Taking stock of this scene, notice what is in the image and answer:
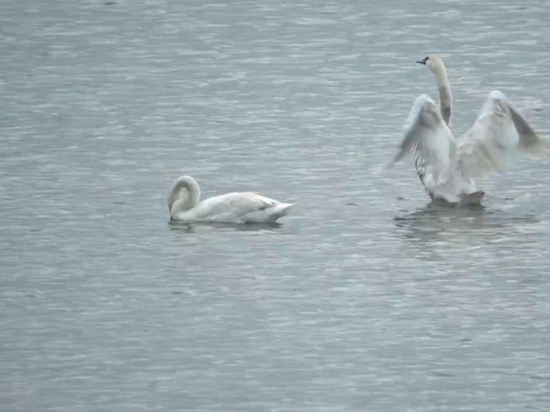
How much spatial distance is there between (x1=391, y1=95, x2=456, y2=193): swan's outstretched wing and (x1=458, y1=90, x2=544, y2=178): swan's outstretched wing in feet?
0.52

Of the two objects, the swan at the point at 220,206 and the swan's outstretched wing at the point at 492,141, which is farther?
the swan's outstretched wing at the point at 492,141

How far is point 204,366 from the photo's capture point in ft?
36.3

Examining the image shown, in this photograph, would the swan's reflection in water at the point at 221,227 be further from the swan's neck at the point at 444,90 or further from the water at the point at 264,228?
the swan's neck at the point at 444,90

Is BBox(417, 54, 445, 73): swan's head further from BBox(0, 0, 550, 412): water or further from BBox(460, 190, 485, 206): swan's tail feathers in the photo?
BBox(460, 190, 485, 206): swan's tail feathers

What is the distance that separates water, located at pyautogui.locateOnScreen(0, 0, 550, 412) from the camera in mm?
10914

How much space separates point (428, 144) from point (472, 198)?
1.67ft

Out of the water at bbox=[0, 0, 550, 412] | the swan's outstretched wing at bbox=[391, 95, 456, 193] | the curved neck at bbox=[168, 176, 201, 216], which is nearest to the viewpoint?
the water at bbox=[0, 0, 550, 412]

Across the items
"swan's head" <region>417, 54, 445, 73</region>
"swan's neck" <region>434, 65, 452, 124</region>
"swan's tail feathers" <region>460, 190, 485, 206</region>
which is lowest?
"swan's tail feathers" <region>460, 190, 485, 206</region>

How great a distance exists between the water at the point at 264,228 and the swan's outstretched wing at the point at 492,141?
0.85ft

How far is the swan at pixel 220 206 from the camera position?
1455 cm

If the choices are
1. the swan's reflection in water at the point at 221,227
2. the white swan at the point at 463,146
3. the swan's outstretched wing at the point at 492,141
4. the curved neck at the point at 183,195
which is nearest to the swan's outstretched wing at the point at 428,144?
the white swan at the point at 463,146

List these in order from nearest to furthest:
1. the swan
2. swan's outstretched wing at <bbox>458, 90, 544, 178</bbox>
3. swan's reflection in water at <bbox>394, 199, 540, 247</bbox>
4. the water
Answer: the water, swan's reflection in water at <bbox>394, 199, 540, 247</bbox>, the swan, swan's outstretched wing at <bbox>458, 90, 544, 178</bbox>

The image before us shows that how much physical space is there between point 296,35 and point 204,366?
12.4 meters

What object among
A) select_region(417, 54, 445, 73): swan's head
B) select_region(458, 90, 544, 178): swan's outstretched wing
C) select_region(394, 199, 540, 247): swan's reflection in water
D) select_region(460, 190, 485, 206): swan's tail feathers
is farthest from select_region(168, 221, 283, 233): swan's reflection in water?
select_region(417, 54, 445, 73): swan's head
